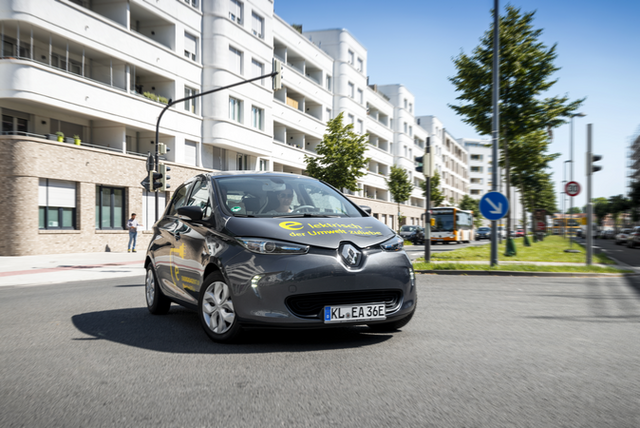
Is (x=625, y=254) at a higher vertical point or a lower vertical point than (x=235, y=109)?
lower

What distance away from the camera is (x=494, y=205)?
46.3ft

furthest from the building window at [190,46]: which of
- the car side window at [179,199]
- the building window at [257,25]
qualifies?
the car side window at [179,199]

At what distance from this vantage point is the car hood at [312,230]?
189 inches

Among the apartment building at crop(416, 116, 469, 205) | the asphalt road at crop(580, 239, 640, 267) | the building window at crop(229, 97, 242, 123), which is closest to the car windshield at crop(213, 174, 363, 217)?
the asphalt road at crop(580, 239, 640, 267)

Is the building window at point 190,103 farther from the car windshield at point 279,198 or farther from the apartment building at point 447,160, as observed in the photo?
the apartment building at point 447,160

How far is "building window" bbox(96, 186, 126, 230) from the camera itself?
25406 mm

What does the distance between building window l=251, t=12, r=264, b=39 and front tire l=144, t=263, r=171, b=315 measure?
3139 centimetres

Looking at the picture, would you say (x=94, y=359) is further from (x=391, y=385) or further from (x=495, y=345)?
(x=495, y=345)

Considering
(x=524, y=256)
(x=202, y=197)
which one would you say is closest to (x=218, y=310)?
(x=202, y=197)

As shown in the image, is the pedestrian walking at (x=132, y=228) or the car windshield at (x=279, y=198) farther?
the pedestrian walking at (x=132, y=228)

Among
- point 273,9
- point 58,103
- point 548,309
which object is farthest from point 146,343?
point 273,9

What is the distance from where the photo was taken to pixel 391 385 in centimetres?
375

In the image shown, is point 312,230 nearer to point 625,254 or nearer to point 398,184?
point 625,254

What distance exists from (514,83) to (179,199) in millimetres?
17905
